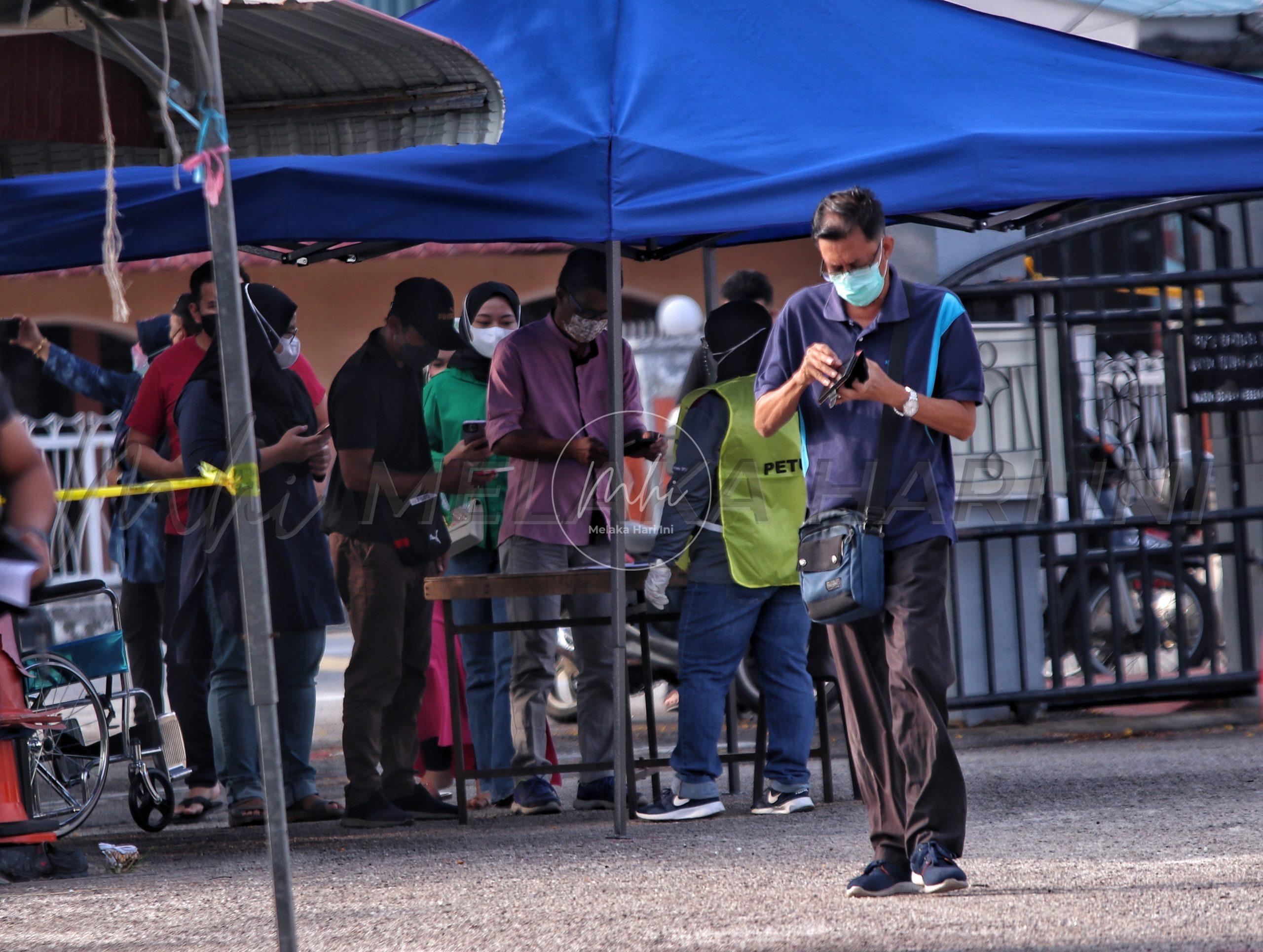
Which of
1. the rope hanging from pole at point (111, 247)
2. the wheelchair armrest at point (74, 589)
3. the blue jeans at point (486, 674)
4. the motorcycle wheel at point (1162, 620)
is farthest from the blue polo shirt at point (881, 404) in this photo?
the motorcycle wheel at point (1162, 620)

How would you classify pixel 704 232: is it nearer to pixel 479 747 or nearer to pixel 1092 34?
pixel 479 747

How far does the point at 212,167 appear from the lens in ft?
12.2

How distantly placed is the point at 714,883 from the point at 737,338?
2.14 metres

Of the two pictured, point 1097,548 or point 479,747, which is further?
point 1097,548

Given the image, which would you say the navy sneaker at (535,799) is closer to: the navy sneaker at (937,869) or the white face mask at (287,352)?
the white face mask at (287,352)

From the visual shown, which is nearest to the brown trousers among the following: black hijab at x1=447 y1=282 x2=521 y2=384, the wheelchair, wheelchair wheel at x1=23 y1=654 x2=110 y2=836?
the wheelchair

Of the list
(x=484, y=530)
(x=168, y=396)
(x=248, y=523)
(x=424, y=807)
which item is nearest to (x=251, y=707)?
(x=424, y=807)

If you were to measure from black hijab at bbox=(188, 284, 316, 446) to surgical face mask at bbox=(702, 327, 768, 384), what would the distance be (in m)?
1.57

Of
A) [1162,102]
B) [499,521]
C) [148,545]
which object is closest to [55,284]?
[148,545]

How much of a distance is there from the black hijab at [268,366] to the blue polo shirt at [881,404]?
7.70 ft

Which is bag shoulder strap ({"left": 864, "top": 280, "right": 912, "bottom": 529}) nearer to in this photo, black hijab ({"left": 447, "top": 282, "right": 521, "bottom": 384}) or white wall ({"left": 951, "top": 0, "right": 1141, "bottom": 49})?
black hijab ({"left": 447, "top": 282, "right": 521, "bottom": 384})

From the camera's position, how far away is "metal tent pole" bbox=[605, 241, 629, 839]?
5613mm

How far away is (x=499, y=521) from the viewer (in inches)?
260

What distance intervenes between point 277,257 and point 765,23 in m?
2.28
